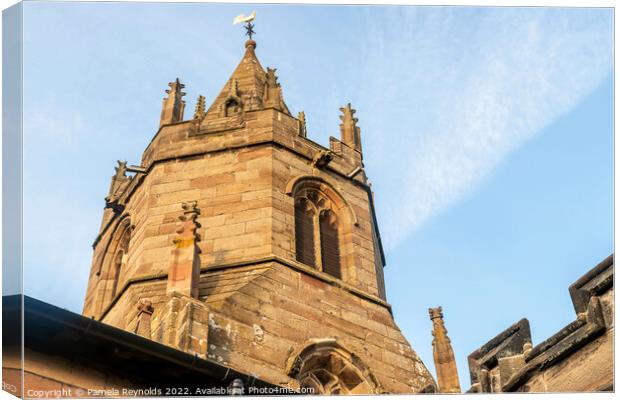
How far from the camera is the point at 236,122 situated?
20594mm

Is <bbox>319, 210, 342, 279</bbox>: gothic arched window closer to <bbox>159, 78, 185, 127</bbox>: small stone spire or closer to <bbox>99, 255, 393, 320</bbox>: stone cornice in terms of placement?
<bbox>99, 255, 393, 320</bbox>: stone cornice

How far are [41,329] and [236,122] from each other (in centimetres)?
1064

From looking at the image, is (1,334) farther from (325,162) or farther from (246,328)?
(325,162)

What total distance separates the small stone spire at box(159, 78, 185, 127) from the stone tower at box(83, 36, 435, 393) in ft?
0.15

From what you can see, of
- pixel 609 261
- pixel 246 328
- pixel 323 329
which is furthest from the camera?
pixel 323 329

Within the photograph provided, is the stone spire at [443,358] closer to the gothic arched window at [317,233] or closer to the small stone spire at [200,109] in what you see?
the gothic arched window at [317,233]

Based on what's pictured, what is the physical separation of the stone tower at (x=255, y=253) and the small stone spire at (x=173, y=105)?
45 mm

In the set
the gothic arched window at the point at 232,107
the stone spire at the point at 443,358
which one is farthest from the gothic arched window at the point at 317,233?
the gothic arched window at the point at 232,107

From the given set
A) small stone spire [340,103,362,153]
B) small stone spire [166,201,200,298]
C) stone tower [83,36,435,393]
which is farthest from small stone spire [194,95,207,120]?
small stone spire [166,201,200,298]

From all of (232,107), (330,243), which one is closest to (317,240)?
(330,243)

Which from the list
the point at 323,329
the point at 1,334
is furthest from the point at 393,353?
the point at 1,334

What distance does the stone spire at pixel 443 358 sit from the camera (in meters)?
15.9

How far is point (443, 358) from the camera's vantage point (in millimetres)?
16312

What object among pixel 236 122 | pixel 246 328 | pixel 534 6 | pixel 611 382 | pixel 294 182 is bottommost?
pixel 611 382
